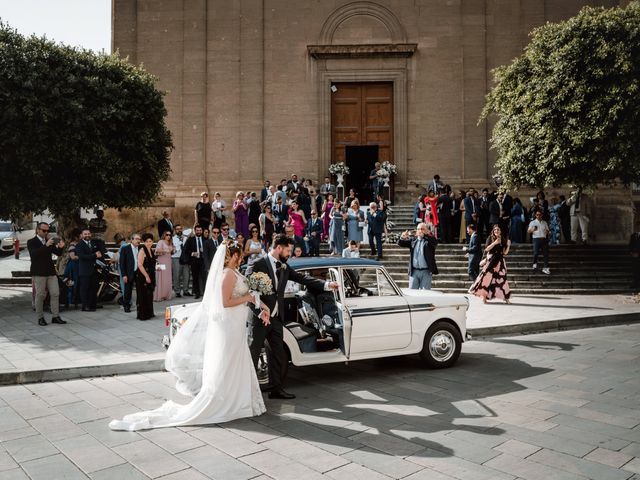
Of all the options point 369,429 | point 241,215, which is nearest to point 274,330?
point 369,429

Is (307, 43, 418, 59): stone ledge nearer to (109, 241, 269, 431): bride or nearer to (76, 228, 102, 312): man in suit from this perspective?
(76, 228, 102, 312): man in suit

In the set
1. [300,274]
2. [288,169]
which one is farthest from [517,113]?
[300,274]

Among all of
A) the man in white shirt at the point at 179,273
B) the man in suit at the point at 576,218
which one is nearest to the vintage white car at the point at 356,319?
the man in white shirt at the point at 179,273

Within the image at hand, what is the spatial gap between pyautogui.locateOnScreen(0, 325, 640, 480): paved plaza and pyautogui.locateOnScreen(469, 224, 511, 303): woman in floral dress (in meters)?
5.52

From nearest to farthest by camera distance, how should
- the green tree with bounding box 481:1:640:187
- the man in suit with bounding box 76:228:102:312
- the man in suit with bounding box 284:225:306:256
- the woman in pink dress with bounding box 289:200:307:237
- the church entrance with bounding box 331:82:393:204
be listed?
the man in suit with bounding box 76:228:102:312, the man in suit with bounding box 284:225:306:256, the green tree with bounding box 481:1:640:187, the woman in pink dress with bounding box 289:200:307:237, the church entrance with bounding box 331:82:393:204

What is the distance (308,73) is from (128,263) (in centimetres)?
1417

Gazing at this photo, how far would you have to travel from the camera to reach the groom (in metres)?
6.79

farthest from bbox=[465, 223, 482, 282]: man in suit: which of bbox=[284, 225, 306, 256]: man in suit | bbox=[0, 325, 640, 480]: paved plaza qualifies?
bbox=[0, 325, 640, 480]: paved plaza

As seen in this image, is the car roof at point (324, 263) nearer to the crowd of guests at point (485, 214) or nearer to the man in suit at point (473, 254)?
the man in suit at point (473, 254)

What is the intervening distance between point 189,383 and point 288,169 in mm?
18614

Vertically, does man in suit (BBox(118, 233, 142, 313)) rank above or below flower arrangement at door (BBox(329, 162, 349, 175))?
below

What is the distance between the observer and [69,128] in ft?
49.5

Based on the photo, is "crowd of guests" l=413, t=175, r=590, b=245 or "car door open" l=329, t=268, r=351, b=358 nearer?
"car door open" l=329, t=268, r=351, b=358

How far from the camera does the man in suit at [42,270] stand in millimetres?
11414
